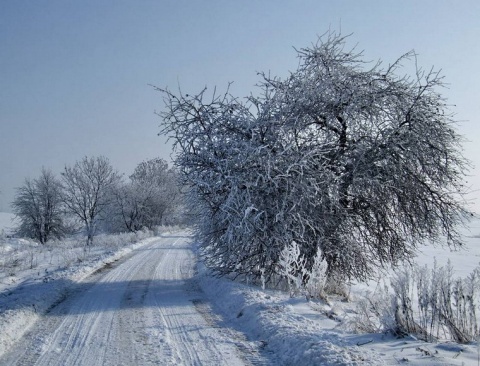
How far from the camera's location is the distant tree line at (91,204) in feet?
125

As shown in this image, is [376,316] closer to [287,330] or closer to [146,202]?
[287,330]

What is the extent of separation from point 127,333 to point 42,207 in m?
45.2

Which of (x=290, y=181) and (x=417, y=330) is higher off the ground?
(x=290, y=181)

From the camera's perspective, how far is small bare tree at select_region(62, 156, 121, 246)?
124 feet

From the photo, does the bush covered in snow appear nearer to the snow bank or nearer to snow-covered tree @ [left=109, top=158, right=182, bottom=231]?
the snow bank

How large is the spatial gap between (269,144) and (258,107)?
1.48 m

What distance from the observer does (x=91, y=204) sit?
124 ft

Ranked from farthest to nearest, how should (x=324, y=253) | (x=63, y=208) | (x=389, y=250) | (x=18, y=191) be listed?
(x=18, y=191) < (x=63, y=208) < (x=389, y=250) < (x=324, y=253)

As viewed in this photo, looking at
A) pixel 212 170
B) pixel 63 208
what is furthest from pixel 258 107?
pixel 63 208

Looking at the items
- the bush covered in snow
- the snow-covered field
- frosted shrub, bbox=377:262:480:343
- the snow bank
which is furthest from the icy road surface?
frosted shrub, bbox=377:262:480:343

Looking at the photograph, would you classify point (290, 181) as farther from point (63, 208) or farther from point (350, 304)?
point (63, 208)

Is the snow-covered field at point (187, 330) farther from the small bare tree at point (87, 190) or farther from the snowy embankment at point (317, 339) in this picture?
the small bare tree at point (87, 190)

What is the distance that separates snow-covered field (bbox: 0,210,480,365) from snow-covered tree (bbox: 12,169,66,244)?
38.6 m

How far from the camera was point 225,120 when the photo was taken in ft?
33.6
